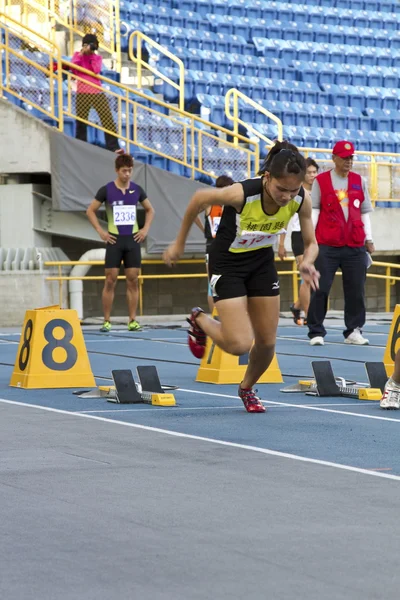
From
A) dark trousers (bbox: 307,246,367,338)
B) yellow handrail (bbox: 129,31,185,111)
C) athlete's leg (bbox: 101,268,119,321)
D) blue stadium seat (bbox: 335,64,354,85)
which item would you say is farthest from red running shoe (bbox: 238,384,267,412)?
blue stadium seat (bbox: 335,64,354,85)

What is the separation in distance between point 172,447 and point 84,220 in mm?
13267

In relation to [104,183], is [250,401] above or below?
below

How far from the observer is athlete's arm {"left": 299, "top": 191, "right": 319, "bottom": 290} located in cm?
771

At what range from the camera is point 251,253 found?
7988 mm

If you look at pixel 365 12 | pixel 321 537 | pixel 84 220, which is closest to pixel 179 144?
pixel 84 220

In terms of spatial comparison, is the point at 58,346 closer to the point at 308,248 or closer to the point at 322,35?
the point at 308,248

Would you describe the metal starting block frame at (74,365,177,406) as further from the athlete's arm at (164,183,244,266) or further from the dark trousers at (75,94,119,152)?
the dark trousers at (75,94,119,152)

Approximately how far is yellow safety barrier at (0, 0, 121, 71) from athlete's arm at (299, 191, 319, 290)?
1584 centimetres

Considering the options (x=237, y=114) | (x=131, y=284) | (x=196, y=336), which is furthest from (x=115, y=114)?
(x=196, y=336)

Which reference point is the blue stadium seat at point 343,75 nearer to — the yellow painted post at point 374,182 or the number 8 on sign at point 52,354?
the yellow painted post at point 374,182

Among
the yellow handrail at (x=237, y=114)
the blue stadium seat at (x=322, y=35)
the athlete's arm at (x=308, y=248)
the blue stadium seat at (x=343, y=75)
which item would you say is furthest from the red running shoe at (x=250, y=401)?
the blue stadium seat at (x=322, y=35)

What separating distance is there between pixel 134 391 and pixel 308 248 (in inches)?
72.6

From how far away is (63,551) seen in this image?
4367 millimetres

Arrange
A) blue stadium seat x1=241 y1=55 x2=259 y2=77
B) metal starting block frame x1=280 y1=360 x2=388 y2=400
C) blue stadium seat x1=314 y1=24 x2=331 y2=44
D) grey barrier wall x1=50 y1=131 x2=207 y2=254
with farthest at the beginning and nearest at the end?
blue stadium seat x1=314 y1=24 x2=331 y2=44, blue stadium seat x1=241 y1=55 x2=259 y2=77, grey barrier wall x1=50 y1=131 x2=207 y2=254, metal starting block frame x1=280 y1=360 x2=388 y2=400
